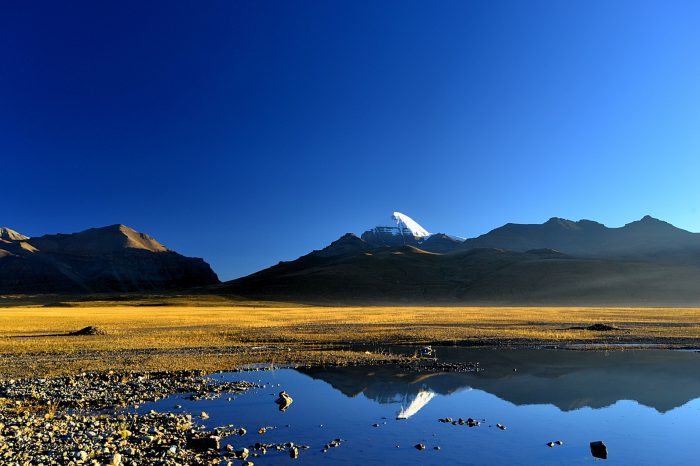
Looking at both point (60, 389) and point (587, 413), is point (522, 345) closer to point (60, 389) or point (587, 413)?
point (587, 413)

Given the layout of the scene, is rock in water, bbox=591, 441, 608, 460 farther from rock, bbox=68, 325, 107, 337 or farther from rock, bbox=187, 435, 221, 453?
rock, bbox=68, 325, 107, 337

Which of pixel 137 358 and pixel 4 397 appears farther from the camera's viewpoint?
pixel 137 358

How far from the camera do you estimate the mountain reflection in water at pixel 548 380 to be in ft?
72.4

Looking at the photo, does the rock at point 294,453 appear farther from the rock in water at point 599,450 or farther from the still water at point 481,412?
the rock in water at point 599,450

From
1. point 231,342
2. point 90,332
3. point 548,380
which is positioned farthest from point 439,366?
point 90,332

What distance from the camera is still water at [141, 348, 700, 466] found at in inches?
572

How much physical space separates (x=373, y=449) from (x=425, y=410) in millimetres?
5311

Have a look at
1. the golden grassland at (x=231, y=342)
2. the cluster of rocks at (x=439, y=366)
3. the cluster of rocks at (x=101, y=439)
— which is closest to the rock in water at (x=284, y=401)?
the cluster of rocks at (x=101, y=439)

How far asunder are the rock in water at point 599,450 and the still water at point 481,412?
0.61 feet

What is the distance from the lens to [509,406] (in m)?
20.6

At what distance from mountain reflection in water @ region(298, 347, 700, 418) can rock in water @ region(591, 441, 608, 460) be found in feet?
20.4

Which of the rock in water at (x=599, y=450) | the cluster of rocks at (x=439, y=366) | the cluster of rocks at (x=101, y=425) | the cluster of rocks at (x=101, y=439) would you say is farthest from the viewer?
the cluster of rocks at (x=439, y=366)

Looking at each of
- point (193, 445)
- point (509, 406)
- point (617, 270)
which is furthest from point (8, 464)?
point (617, 270)

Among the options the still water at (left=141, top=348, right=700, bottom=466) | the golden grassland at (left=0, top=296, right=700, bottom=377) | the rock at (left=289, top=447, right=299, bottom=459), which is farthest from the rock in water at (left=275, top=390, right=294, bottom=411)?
the golden grassland at (left=0, top=296, right=700, bottom=377)
